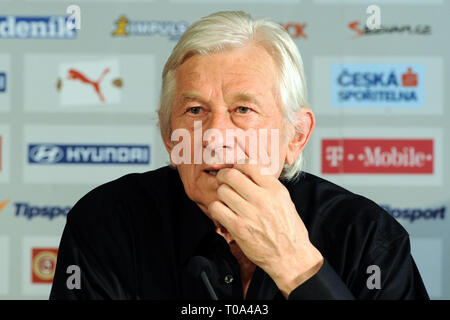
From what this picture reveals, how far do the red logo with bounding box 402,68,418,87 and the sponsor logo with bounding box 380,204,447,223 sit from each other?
1.93 ft

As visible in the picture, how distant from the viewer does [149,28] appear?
270cm

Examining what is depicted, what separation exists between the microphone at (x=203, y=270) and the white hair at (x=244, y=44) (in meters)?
0.41

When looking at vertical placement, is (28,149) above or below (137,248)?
above

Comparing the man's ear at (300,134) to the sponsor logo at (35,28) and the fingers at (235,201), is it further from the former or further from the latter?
the sponsor logo at (35,28)

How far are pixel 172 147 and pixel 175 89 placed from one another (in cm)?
14

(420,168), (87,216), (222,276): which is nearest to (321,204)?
(222,276)

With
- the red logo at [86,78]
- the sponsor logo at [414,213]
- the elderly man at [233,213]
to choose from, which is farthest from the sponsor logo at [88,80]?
the sponsor logo at [414,213]

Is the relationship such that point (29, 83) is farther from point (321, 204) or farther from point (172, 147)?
point (321, 204)

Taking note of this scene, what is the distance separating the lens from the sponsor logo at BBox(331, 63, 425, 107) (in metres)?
2.70

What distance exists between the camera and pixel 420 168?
2.72 m

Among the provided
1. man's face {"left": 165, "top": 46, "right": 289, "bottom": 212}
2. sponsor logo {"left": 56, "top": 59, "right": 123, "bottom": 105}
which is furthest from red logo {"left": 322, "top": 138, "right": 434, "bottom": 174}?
man's face {"left": 165, "top": 46, "right": 289, "bottom": 212}

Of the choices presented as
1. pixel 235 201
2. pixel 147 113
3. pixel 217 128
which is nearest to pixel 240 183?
pixel 235 201

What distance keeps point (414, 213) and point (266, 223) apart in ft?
5.69

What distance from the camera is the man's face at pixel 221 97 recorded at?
3.95 ft
